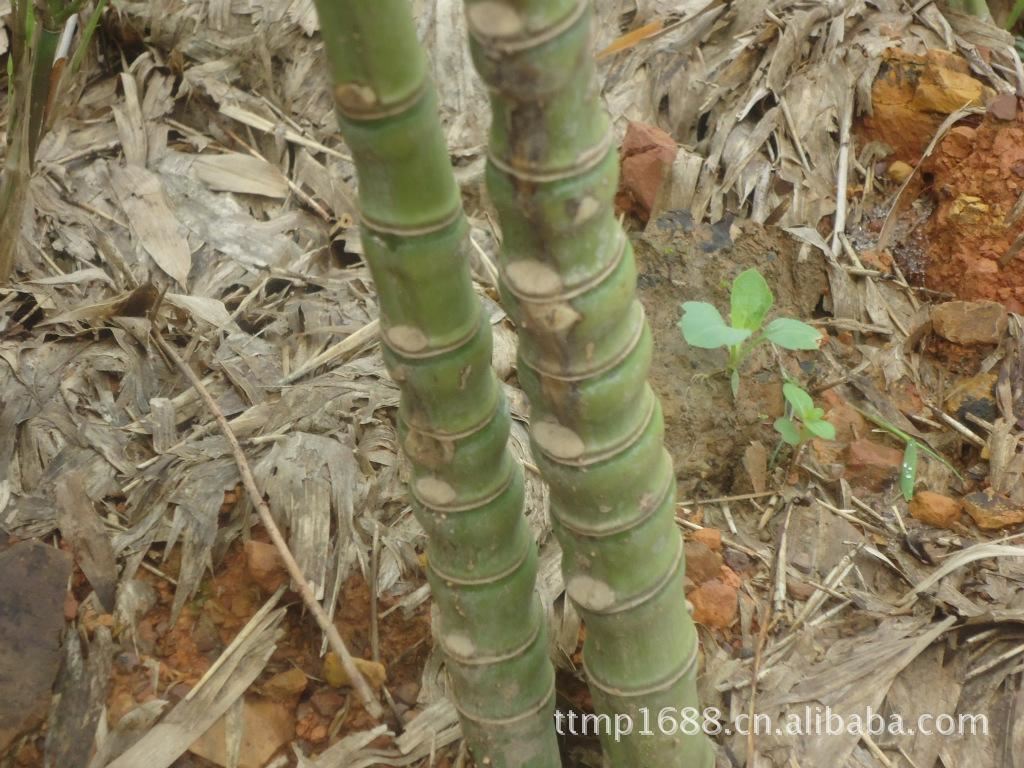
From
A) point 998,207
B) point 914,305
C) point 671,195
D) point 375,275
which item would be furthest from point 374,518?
point 998,207

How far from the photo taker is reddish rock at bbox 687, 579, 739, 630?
4.47 feet

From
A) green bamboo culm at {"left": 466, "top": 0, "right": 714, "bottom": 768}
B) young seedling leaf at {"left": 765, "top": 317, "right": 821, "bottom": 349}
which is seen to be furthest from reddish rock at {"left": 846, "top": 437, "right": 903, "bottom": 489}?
green bamboo culm at {"left": 466, "top": 0, "right": 714, "bottom": 768}

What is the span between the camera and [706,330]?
1397mm

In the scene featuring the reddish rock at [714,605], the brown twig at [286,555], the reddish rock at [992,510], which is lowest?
the reddish rock at [992,510]

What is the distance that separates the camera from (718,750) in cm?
126

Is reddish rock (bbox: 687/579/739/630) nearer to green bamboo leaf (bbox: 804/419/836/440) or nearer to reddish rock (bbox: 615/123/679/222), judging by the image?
green bamboo leaf (bbox: 804/419/836/440)

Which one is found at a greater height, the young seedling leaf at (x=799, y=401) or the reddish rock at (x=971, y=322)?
the young seedling leaf at (x=799, y=401)

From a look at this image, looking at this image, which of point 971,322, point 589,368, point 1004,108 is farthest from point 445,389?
point 1004,108

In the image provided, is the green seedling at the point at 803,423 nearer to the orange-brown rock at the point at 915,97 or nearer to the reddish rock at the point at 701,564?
the reddish rock at the point at 701,564

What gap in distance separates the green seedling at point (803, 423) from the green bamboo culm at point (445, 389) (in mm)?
528

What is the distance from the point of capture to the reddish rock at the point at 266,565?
1331 mm

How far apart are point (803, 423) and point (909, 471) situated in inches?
7.4

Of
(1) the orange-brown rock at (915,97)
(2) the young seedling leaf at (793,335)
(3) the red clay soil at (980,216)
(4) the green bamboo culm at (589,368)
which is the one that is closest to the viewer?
(4) the green bamboo culm at (589,368)

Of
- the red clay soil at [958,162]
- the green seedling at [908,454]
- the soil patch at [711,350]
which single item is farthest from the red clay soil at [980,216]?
the green seedling at [908,454]
